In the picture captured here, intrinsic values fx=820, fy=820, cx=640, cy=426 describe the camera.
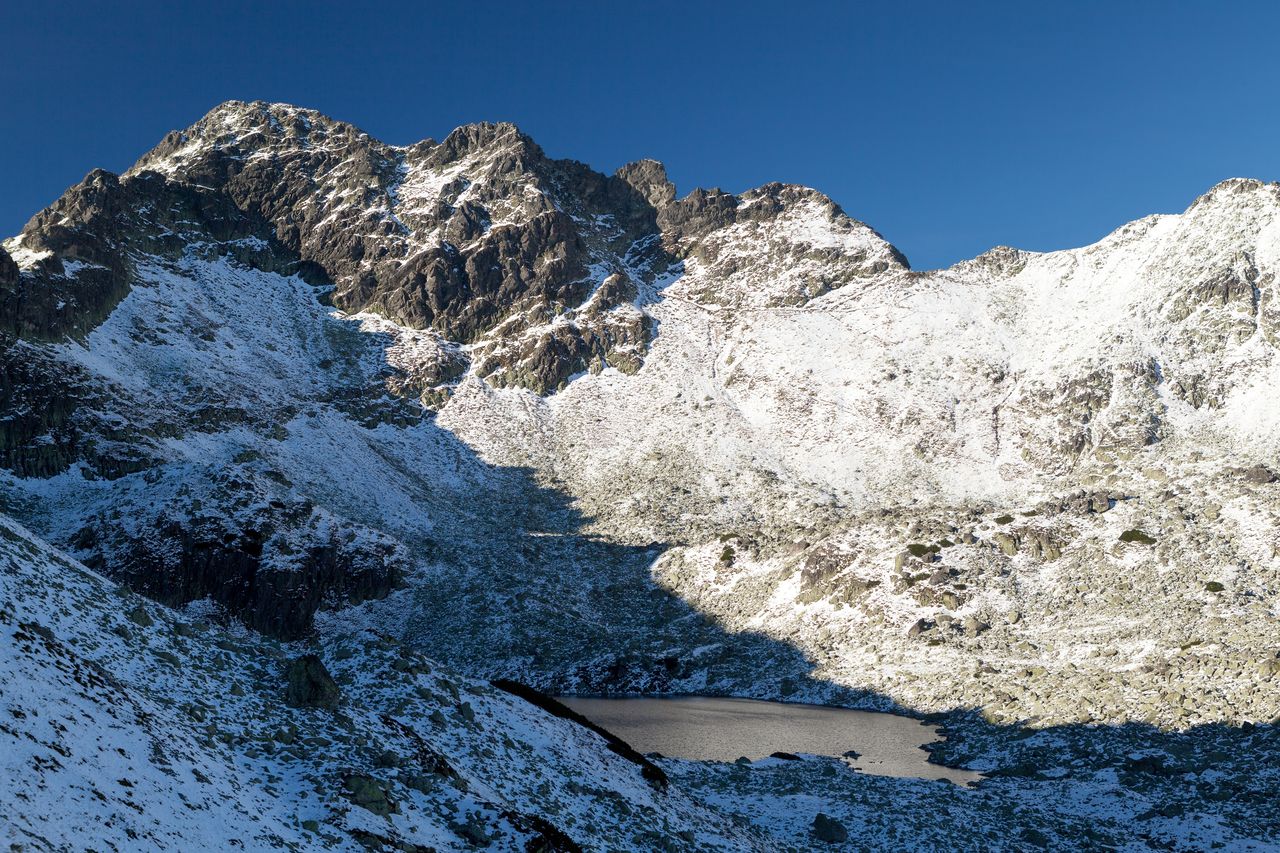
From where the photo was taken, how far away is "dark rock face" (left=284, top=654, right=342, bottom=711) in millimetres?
22766

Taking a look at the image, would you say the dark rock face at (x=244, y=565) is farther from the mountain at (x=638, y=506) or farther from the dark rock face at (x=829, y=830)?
the dark rock face at (x=829, y=830)

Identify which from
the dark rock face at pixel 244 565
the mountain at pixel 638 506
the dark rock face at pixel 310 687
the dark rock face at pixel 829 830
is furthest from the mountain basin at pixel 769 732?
the dark rock face at pixel 244 565

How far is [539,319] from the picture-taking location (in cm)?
17925

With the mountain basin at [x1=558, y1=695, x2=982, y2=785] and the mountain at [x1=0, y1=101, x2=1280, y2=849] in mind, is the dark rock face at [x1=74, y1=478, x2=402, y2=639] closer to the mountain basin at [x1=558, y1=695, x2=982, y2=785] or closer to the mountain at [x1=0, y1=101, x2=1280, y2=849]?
the mountain at [x1=0, y1=101, x2=1280, y2=849]

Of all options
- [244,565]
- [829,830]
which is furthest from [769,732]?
[244,565]

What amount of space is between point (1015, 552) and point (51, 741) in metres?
82.4

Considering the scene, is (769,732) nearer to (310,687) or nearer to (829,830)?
(829,830)

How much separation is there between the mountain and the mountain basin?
3162 mm

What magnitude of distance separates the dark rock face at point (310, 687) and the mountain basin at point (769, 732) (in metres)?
30.4

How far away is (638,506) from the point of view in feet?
409

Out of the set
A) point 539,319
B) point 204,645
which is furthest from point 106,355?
point 204,645

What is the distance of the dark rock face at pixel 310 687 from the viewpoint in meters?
22.8

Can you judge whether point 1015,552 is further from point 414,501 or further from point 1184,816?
point 414,501

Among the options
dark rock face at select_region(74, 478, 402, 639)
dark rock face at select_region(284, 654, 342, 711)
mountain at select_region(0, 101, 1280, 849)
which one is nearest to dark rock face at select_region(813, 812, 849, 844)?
mountain at select_region(0, 101, 1280, 849)
